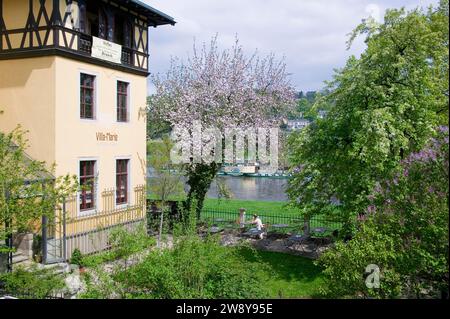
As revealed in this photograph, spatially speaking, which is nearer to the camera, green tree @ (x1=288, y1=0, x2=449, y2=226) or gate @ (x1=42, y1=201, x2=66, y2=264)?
green tree @ (x1=288, y1=0, x2=449, y2=226)

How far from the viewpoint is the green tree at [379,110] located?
12.4 metres

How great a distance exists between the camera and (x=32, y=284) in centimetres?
970

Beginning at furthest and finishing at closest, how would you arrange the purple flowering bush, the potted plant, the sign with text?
1. the sign with text
2. the potted plant
3. the purple flowering bush

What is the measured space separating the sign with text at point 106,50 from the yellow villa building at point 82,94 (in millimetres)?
37

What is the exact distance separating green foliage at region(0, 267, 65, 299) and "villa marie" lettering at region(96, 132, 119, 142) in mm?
7407

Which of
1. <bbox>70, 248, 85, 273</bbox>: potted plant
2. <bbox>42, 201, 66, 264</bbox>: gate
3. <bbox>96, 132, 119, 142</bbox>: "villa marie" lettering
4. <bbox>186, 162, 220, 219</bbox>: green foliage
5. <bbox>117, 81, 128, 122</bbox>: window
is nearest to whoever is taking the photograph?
<bbox>42, 201, 66, 264</bbox>: gate

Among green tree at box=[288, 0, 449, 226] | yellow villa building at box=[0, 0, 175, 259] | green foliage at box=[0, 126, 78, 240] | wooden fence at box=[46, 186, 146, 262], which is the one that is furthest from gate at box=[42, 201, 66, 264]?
green tree at box=[288, 0, 449, 226]

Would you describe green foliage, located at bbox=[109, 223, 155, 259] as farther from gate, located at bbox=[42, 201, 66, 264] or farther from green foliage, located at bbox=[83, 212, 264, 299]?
gate, located at bbox=[42, 201, 66, 264]

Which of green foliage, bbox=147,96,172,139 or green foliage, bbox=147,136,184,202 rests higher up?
green foliage, bbox=147,96,172,139

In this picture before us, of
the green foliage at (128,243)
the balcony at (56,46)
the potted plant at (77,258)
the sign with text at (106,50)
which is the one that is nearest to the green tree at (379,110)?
the green foliage at (128,243)

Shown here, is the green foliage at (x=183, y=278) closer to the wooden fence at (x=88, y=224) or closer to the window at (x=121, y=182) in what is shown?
the wooden fence at (x=88, y=224)

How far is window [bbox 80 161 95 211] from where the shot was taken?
1638cm

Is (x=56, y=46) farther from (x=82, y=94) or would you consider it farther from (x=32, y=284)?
(x=32, y=284)
